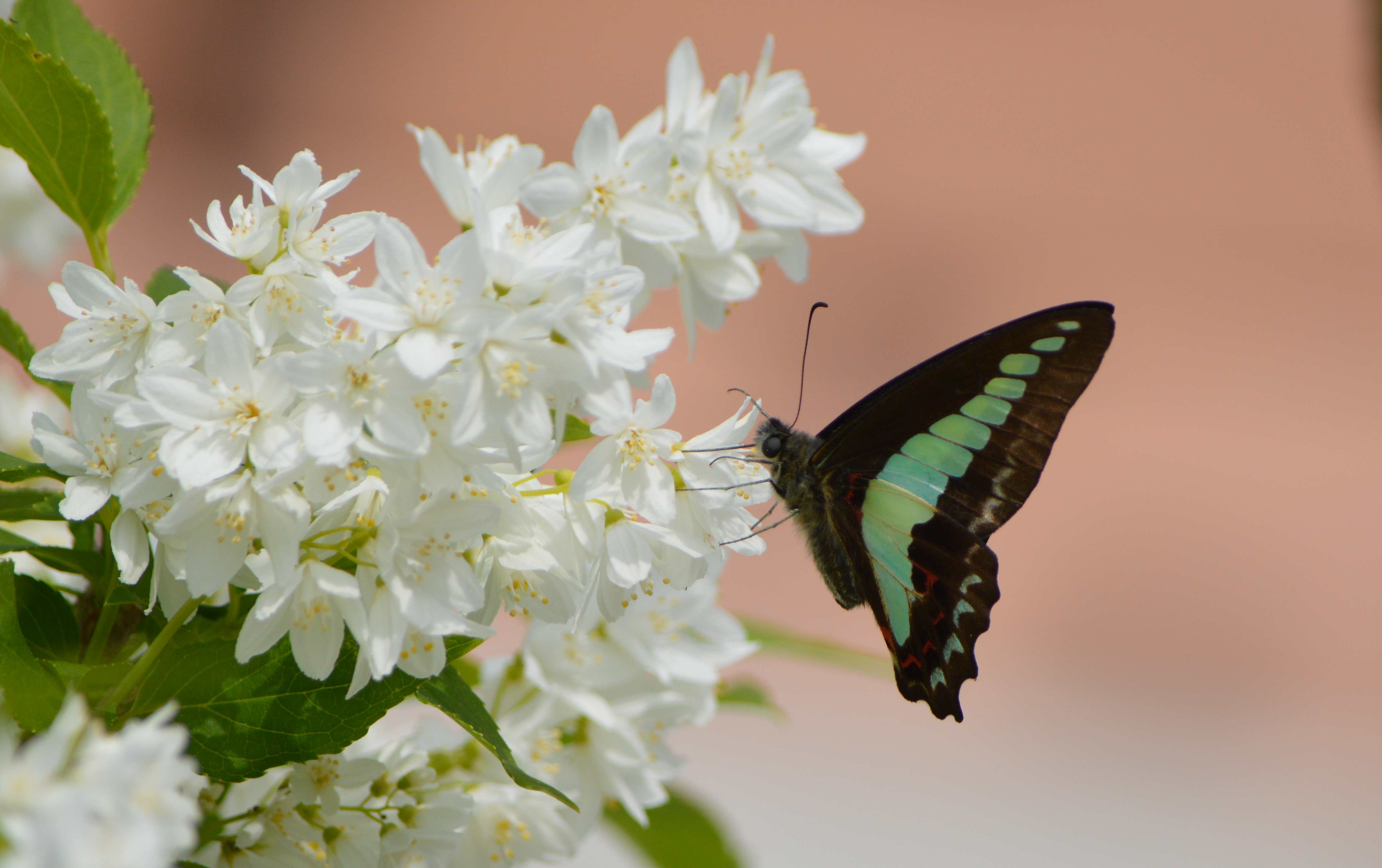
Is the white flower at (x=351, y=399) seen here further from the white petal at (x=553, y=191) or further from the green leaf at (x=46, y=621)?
the green leaf at (x=46, y=621)

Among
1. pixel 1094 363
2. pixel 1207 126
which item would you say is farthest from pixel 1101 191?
pixel 1094 363

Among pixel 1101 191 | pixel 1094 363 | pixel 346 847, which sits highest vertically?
pixel 1094 363

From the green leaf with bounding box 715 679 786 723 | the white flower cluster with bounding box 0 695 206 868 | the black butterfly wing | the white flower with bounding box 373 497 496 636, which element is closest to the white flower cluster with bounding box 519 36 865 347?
the white flower with bounding box 373 497 496 636


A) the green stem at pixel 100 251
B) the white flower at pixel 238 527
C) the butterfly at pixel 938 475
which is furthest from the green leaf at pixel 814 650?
the green stem at pixel 100 251

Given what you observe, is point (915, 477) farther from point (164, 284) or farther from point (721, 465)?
point (164, 284)

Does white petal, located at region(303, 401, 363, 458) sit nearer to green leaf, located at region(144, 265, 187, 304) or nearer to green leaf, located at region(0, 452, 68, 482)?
green leaf, located at region(0, 452, 68, 482)

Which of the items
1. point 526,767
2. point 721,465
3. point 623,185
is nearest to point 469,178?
point 623,185

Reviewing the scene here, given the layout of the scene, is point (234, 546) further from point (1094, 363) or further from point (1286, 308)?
point (1286, 308)
